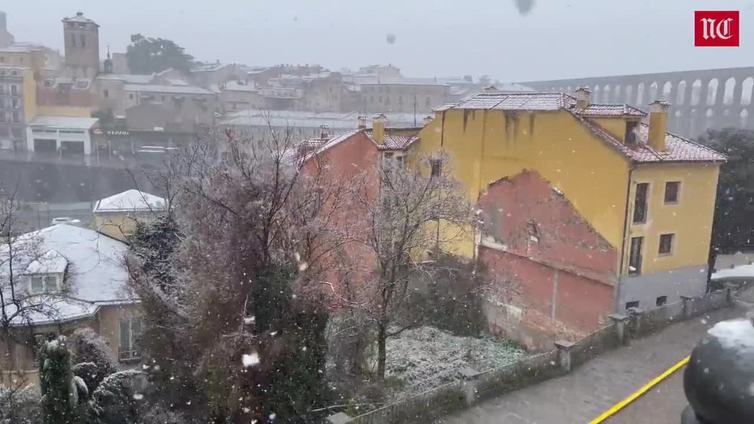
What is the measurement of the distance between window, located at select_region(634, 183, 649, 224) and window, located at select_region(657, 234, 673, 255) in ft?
3.48

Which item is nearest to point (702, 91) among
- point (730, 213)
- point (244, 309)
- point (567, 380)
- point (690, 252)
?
point (730, 213)

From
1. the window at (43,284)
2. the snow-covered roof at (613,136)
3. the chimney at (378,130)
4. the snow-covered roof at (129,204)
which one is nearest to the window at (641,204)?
the snow-covered roof at (613,136)

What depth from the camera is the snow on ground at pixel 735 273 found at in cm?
2030

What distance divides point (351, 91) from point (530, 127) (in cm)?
5101

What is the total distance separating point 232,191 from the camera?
10.6 metres

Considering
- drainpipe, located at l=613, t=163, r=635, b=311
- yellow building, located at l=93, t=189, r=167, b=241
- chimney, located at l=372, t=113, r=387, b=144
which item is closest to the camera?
drainpipe, located at l=613, t=163, r=635, b=311

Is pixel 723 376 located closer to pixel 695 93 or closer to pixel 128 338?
pixel 128 338

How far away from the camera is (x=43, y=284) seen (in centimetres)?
1476

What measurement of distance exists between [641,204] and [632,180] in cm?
89

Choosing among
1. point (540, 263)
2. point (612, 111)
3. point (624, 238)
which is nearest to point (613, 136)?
point (612, 111)

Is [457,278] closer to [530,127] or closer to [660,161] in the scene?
[530,127]

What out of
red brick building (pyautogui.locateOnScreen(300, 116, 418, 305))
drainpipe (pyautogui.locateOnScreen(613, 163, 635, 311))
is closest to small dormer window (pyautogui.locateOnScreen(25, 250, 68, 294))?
red brick building (pyautogui.locateOnScreen(300, 116, 418, 305))

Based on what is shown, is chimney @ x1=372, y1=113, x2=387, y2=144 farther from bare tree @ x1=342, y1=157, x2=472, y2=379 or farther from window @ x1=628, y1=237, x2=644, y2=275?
window @ x1=628, y1=237, x2=644, y2=275

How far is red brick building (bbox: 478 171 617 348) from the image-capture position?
1612 centimetres
